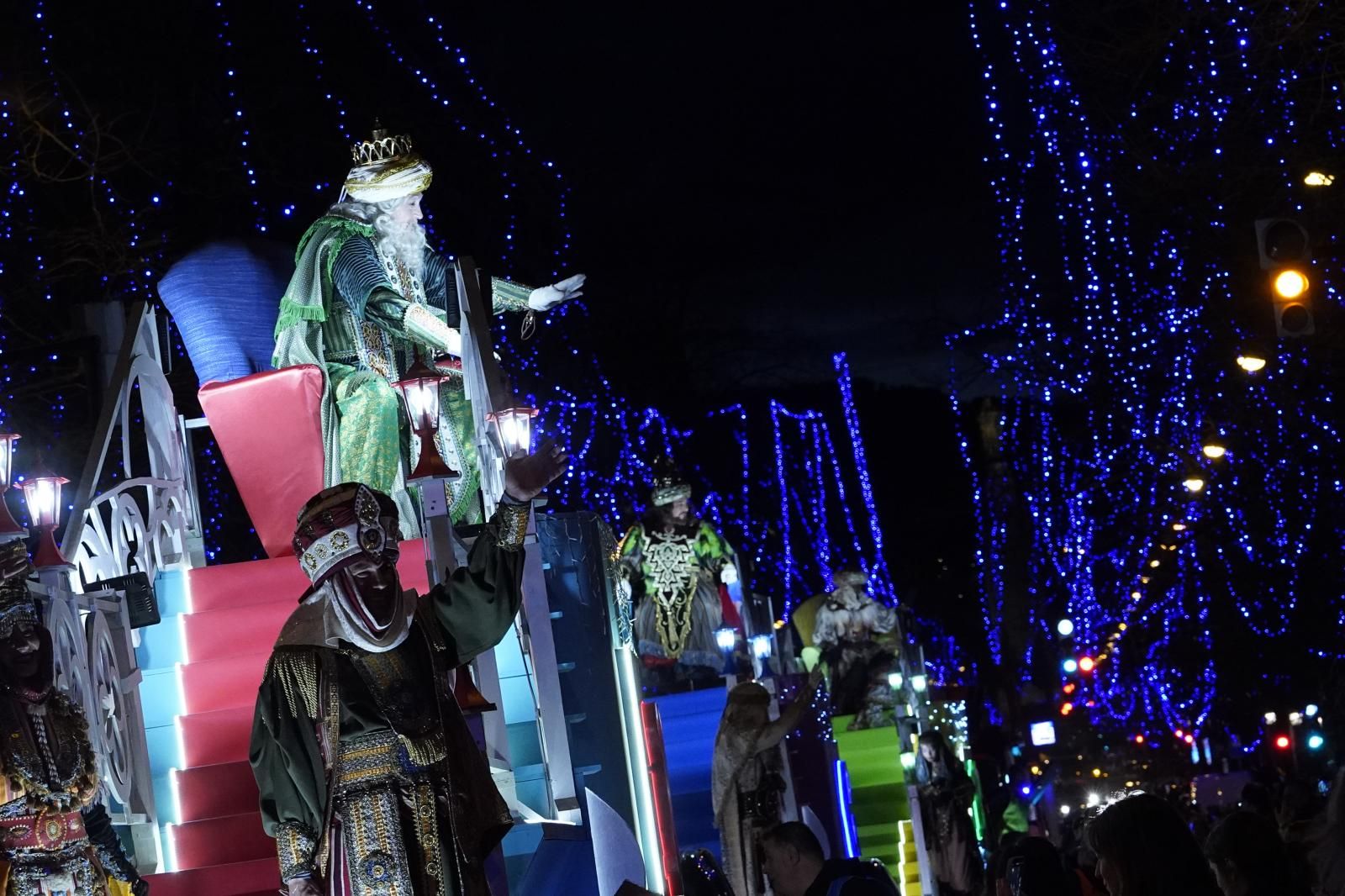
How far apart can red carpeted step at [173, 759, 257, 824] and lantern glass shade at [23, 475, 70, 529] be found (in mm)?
1356

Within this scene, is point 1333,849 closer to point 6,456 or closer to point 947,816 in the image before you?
point 6,456

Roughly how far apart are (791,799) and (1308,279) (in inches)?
223

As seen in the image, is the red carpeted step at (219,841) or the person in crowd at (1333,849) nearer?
the person in crowd at (1333,849)

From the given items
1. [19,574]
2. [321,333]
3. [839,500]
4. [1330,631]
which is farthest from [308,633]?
[839,500]

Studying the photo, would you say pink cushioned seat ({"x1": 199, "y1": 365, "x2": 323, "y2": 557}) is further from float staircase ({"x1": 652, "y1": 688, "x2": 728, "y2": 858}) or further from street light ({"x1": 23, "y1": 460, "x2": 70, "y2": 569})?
float staircase ({"x1": 652, "y1": 688, "x2": 728, "y2": 858})

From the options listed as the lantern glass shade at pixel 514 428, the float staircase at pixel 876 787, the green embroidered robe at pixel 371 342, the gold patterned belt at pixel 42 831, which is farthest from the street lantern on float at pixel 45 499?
the float staircase at pixel 876 787

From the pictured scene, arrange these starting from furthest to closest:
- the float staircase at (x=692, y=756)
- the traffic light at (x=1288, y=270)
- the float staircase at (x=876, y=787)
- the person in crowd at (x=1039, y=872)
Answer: the float staircase at (x=876, y=787), the float staircase at (x=692, y=756), the traffic light at (x=1288, y=270), the person in crowd at (x=1039, y=872)

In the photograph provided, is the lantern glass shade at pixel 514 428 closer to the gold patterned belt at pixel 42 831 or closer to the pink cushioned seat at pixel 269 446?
the pink cushioned seat at pixel 269 446

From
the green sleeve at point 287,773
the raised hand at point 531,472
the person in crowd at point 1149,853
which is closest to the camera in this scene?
the person in crowd at point 1149,853

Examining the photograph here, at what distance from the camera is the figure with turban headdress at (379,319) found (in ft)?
32.7

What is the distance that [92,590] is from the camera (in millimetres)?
8414

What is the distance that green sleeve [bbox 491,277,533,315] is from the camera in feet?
33.7

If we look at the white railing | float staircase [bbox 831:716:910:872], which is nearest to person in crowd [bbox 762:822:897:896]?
the white railing

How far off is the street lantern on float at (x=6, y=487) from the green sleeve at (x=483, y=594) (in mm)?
2240
